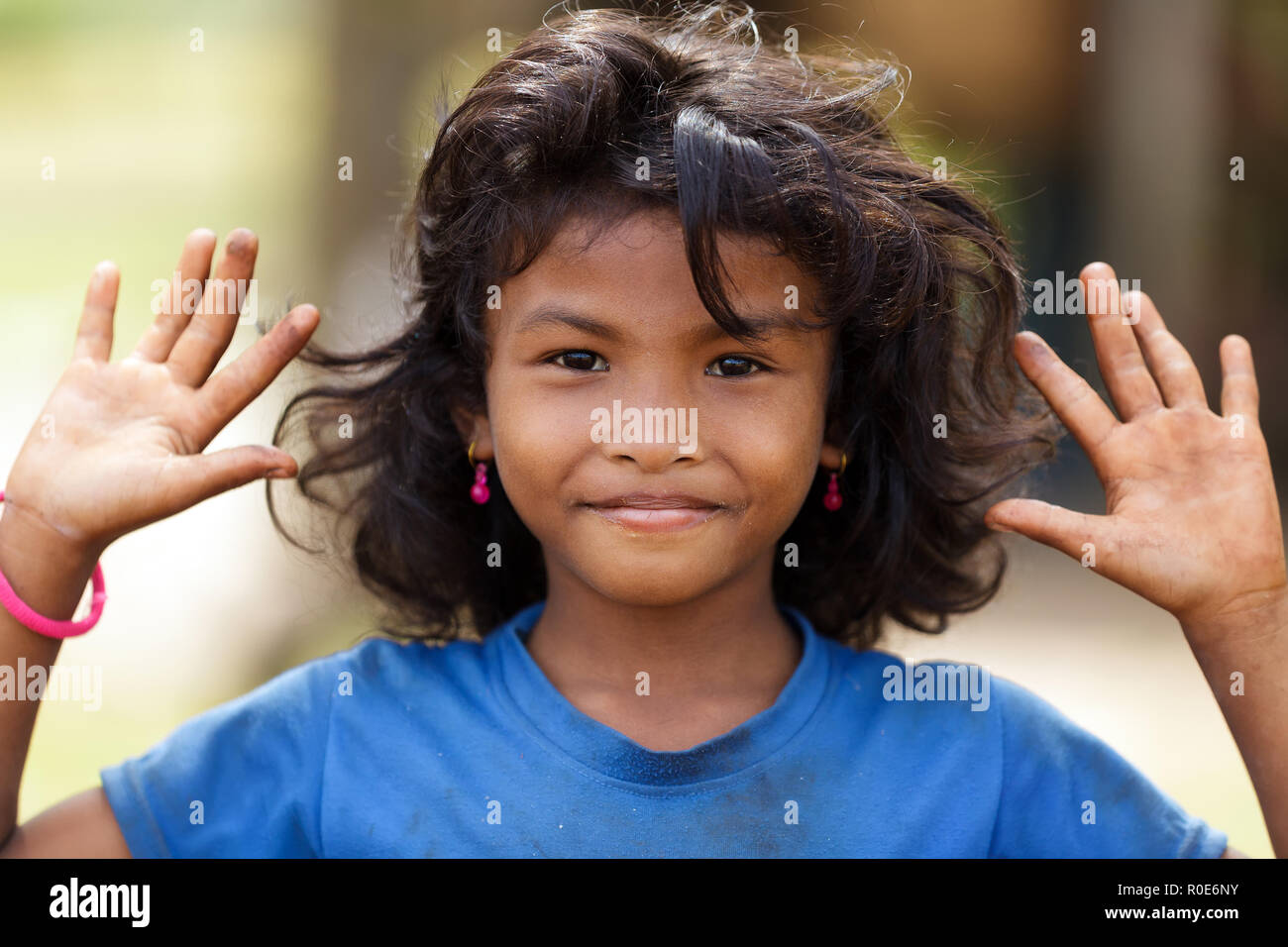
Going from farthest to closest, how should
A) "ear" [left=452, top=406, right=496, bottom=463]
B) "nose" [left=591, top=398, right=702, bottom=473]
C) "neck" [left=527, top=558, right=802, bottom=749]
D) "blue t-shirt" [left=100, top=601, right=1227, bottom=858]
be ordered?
"ear" [left=452, top=406, right=496, bottom=463], "neck" [left=527, top=558, right=802, bottom=749], "blue t-shirt" [left=100, top=601, right=1227, bottom=858], "nose" [left=591, top=398, right=702, bottom=473]

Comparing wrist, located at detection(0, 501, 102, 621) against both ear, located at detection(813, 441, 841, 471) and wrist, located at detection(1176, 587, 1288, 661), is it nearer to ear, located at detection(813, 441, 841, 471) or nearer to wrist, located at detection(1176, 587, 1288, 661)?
ear, located at detection(813, 441, 841, 471)

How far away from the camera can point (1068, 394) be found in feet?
6.17

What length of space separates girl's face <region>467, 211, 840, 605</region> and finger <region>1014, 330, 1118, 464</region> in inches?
13.3

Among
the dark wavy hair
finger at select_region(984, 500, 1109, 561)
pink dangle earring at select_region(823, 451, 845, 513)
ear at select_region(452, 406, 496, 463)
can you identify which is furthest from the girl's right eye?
finger at select_region(984, 500, 1109, 561)

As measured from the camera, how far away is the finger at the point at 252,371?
6.11ft

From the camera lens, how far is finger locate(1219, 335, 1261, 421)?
1.82 metres

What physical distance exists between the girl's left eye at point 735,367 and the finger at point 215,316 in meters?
0.70

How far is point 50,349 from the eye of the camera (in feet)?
13.6

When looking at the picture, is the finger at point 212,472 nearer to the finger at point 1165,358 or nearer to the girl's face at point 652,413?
the girl's face at point 652,413

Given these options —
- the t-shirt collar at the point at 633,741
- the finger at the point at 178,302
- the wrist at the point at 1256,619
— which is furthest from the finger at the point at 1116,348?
the finger at the point at 178,302

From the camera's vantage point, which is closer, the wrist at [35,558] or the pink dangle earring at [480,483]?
the wrist at [35,558]

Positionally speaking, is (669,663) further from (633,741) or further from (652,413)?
(652,413)

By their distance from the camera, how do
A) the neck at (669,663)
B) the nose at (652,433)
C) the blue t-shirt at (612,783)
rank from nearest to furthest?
the nose at (652,433)
the blue t-shirt at (612,783)
the neck at (669,663)

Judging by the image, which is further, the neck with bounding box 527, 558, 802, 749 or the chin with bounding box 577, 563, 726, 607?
the neck with bounding box 527, 558, 802, 749
